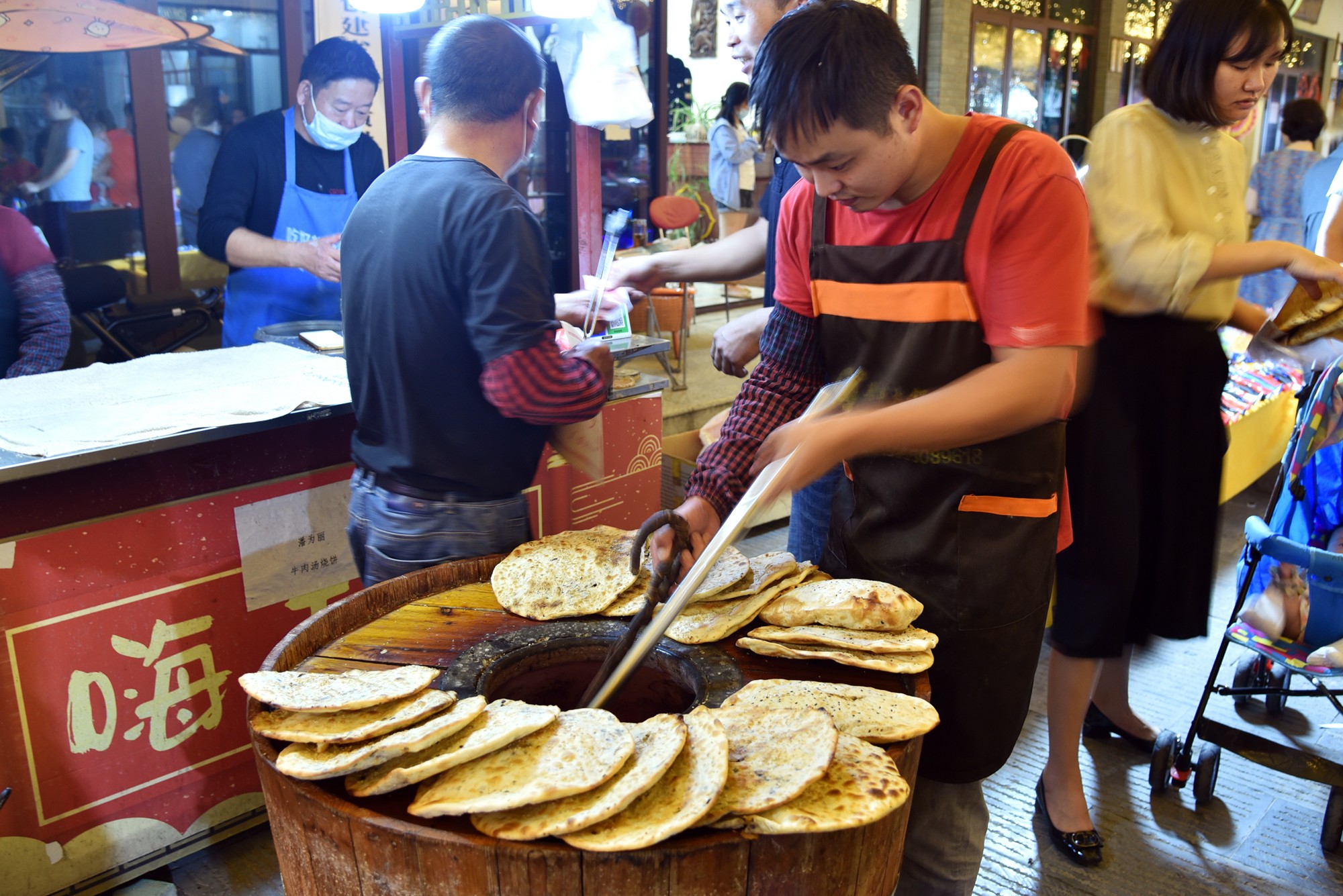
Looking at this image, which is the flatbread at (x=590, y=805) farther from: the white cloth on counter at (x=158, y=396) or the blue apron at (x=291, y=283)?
the blue apron at (x=291, y=283)

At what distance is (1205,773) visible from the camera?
2816 millimetres

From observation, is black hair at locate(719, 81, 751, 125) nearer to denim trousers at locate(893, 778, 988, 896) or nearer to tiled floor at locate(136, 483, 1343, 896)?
tiled floor at locate(136, 483, 1343, 896)

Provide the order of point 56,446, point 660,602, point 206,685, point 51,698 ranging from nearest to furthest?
1. point 660,602
2. point 56,446
3. point 51,698
4. point 206,685

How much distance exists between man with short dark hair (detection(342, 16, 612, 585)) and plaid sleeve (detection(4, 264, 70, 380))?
1503 mm

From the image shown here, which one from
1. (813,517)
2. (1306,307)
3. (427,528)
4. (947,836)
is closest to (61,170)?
(427,528)

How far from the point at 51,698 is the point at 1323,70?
2211 cm

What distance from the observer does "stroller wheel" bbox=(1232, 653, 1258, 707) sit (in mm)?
3373

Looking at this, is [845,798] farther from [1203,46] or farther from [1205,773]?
[1205,773]

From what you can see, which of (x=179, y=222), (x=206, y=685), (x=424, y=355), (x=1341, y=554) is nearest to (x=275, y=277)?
(x=179, y=222)

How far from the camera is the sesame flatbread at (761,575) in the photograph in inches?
68.6

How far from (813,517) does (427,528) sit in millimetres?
863

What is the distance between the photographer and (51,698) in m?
2.20

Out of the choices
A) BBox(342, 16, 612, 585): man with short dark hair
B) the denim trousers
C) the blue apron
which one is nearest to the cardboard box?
the blue apron

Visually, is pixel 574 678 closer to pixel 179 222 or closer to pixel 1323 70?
pixel 179 222
